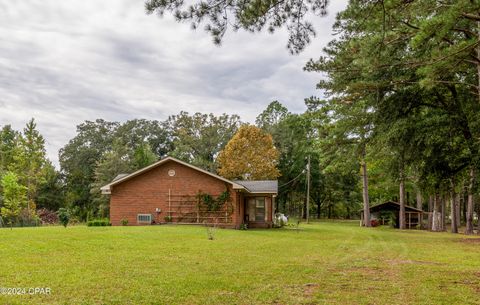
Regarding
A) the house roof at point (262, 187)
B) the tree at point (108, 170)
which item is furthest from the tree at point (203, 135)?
the house roof at point (262, 187)

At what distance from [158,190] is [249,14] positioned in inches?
779

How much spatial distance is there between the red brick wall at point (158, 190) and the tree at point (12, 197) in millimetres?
7733

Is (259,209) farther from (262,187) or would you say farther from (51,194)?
(51,194)

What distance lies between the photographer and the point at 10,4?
10375mm

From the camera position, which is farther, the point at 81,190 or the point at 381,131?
the point at 81,190

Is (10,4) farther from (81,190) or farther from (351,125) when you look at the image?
(81,190)

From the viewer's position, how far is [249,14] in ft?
23.1

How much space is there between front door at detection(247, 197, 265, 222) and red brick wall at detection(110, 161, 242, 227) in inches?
96.7

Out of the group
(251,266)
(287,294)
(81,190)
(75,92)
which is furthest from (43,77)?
(81,190)

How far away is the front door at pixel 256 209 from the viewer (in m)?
28.1

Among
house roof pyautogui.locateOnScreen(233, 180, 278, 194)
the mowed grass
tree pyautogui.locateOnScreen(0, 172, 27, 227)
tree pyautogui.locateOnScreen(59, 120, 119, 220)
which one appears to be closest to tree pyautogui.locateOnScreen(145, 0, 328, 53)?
the mowed grass

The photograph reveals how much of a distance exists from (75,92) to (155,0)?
22877 millimetres

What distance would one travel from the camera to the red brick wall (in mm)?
25375

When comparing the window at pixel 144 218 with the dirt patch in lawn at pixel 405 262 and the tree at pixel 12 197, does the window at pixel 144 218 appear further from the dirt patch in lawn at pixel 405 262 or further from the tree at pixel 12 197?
the dirt patch in lawn at pixel 405 262
